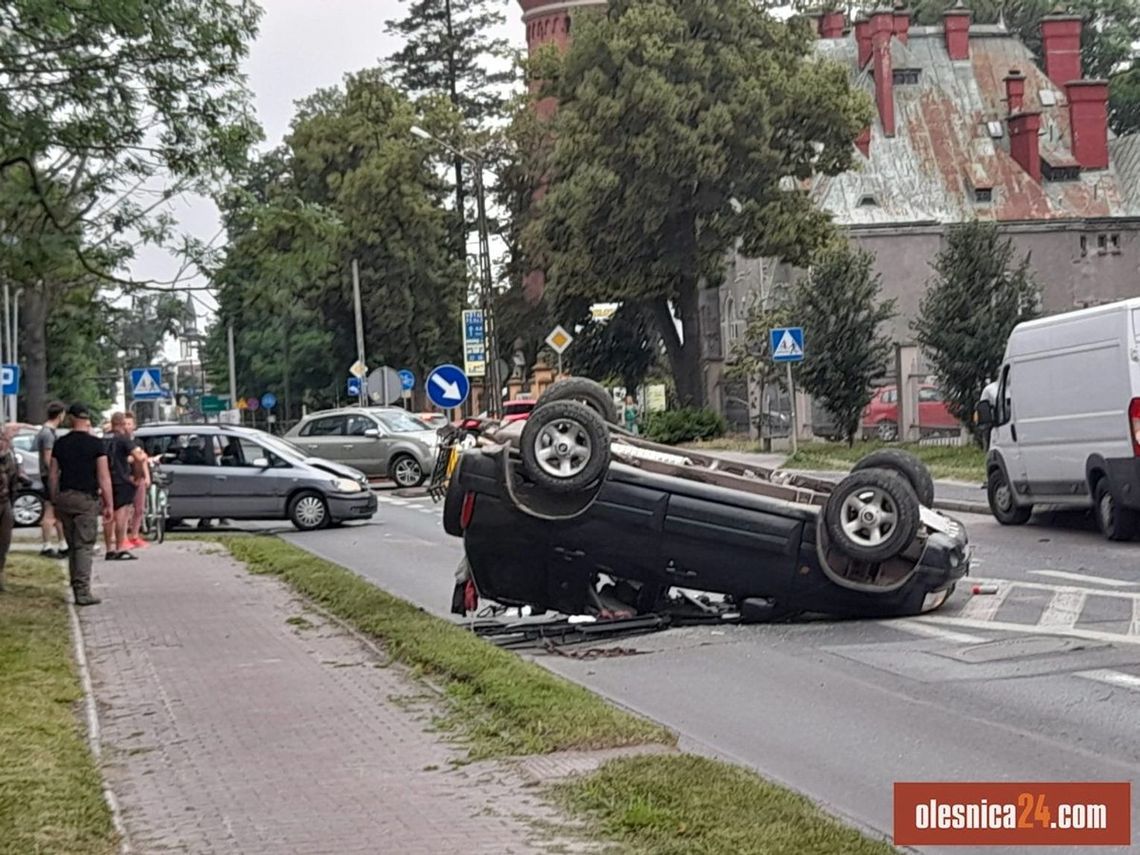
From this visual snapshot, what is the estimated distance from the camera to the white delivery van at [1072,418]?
18.3 meters

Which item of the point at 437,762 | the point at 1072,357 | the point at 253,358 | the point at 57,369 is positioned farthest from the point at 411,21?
the point at 437,762

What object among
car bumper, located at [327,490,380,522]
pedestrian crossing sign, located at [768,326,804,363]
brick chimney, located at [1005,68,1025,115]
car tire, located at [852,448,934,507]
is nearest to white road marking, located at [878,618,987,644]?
car tire, located at [852,448,934,507]

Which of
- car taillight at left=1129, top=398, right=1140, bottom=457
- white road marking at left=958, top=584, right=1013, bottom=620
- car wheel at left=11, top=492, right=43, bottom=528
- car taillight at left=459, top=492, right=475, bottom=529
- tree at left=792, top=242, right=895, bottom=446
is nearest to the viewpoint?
car taillight at left=459, top=492, right=475, bottom=529

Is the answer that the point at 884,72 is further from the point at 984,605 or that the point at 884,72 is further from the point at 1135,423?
the point at 984,605

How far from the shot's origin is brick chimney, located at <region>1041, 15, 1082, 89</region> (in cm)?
6875

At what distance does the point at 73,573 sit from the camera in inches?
648

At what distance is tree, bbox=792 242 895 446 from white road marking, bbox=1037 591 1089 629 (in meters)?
24.3

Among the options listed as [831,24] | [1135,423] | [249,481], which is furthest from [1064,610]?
[831,24]

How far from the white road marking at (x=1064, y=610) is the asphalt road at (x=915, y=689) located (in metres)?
0.02

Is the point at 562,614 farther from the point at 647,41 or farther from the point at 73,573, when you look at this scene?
the point at 647,41

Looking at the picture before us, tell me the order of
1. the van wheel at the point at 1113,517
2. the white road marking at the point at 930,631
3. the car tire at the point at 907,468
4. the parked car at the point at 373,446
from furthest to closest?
the parked car at the point at 373,446 < the van wheel at the point at 1113,517 < the car tire at the point at 907,468 < the white road marking at the point at 930,631

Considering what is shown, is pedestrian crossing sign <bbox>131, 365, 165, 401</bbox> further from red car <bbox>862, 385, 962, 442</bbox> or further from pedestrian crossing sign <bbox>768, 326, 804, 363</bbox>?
red car <bbox>862, 385, 962, 442</bbox>

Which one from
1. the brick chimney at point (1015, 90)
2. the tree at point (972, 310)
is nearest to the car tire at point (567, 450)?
the tree at point (972, 310)

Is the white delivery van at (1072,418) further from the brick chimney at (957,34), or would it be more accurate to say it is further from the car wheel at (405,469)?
the brick chimney at (957,34)
